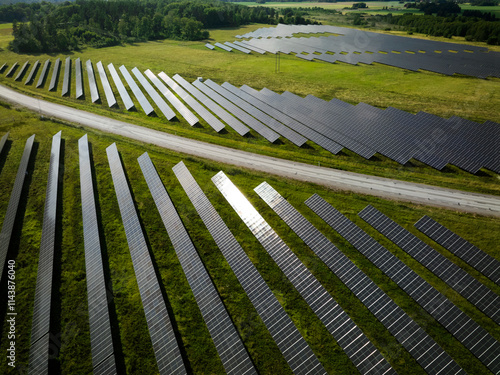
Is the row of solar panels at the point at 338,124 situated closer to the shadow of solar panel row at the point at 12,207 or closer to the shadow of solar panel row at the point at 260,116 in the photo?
the shadow of solar panel row at the point at 260,116

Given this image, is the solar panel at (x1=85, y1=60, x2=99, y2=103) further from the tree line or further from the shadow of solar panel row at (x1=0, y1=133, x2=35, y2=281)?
the tree line

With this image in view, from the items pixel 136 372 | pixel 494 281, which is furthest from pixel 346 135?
pixel 136 372

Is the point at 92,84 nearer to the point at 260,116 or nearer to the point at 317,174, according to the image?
the point at 260,116

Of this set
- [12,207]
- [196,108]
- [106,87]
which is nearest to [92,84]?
[106,87]

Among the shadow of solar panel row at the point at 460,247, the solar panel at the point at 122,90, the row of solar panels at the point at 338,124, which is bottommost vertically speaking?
the shadow of solar panel row at the point at 460,247

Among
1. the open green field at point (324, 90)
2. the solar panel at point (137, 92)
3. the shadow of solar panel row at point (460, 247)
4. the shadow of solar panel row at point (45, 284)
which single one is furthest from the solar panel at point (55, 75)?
the shadow of solar panel row at point (460, 247)

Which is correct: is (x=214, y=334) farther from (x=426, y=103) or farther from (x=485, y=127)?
(x=426, y=103)
